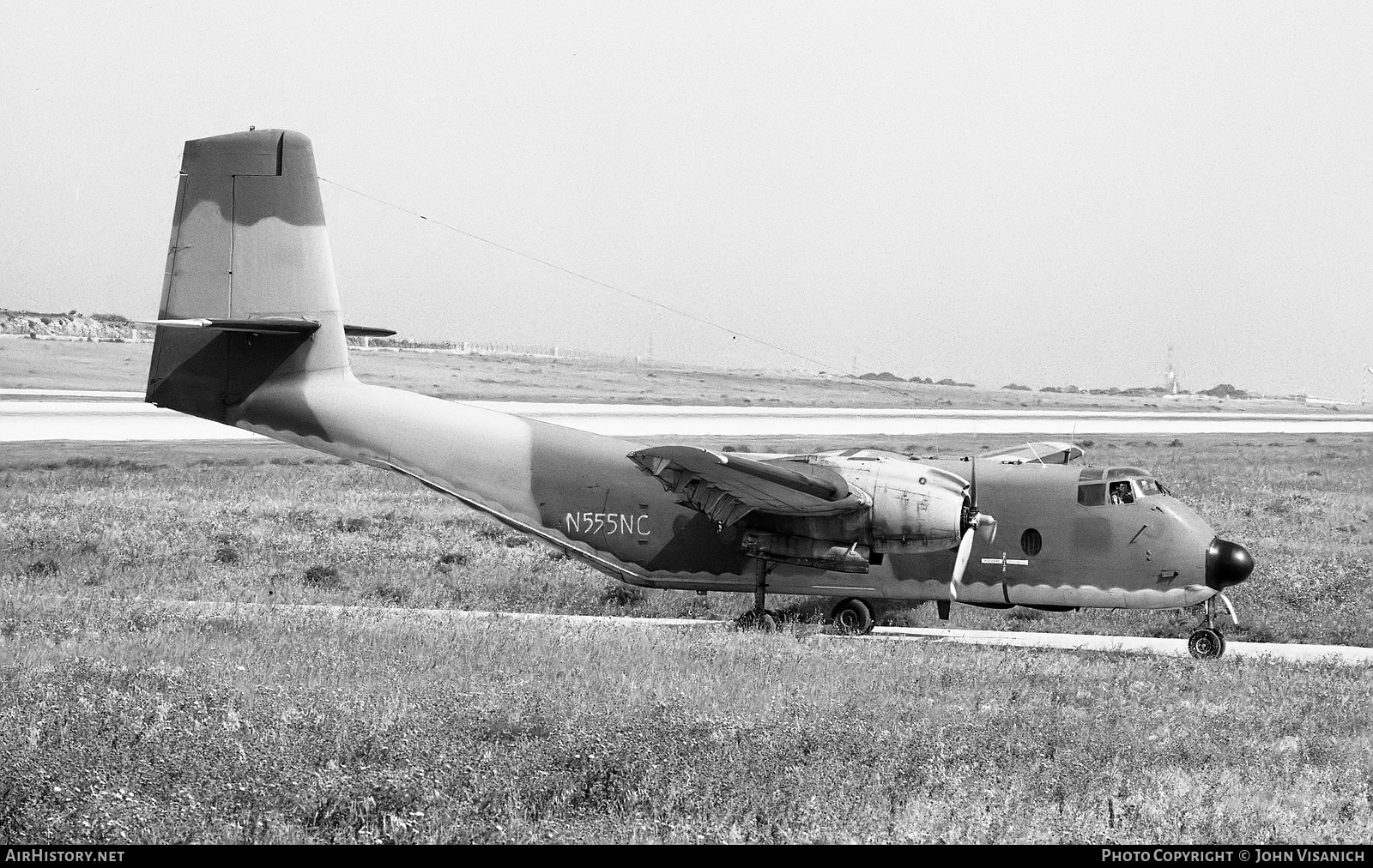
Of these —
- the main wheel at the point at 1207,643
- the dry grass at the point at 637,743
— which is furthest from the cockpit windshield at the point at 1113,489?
the dry grass at the point at 637,743

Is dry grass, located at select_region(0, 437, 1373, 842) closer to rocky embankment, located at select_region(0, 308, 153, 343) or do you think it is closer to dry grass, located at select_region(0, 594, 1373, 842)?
dry grass, located at select_region(0, 594, 1373, 842)

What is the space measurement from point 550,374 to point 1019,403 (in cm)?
3649

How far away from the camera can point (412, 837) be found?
25.6ft

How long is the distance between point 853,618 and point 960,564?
1.91m

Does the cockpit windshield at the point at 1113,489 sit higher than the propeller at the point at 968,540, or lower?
higher

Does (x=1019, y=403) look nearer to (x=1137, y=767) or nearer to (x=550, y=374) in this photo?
(x=550, y=374)

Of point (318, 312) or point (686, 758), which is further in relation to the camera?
point (318, 312)

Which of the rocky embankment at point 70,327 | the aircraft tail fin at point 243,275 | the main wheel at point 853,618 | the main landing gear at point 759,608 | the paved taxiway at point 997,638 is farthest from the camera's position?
the rocky embankment at point 70,327

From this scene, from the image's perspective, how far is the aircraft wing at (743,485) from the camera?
16203mm

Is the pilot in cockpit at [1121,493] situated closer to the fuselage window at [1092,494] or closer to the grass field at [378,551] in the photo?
the fuselage window at [1092,494]

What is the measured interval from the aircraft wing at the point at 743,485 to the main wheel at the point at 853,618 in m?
1.84

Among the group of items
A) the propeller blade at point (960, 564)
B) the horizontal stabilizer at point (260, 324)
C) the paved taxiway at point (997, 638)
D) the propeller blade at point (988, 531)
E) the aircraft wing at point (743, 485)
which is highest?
the horizontal stabilizer at point (260, 324)

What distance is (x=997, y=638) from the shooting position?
1873cm

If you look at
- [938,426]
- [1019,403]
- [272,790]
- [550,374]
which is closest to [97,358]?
[550,374]
